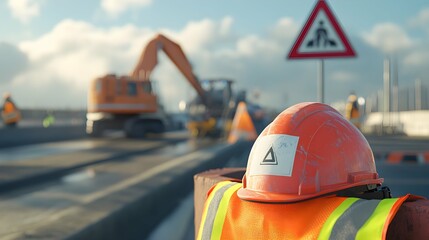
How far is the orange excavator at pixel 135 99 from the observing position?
2488cm

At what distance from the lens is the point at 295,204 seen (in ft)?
7.72

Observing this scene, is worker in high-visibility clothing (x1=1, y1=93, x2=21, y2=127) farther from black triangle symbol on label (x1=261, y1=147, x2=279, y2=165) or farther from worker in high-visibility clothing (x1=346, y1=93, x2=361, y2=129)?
black triangle symbol on label (x1=261, y1=147, x2=279, y2=165)

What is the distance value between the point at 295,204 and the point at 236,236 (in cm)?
37

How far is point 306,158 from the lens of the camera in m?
2.42

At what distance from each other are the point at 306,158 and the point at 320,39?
4165mm

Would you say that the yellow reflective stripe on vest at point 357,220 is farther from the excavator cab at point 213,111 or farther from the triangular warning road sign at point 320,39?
the excavator cab at point 213,111

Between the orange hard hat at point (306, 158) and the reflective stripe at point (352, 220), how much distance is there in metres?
0.19

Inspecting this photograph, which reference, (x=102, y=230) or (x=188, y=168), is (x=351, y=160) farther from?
(x=188, y=168)

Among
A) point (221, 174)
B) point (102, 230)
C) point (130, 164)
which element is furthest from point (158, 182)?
point (130, 164)

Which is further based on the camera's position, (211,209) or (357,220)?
(211,209)

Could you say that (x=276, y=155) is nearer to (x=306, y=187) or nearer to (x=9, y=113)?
(x=306, y=187)

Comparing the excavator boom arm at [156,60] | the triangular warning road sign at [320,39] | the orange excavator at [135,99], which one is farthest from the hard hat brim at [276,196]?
the excavator boom arm at [156,60]

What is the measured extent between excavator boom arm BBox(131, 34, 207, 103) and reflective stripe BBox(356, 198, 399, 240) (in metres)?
23.9

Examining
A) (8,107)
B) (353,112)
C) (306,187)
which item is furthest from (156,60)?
(306,187)
